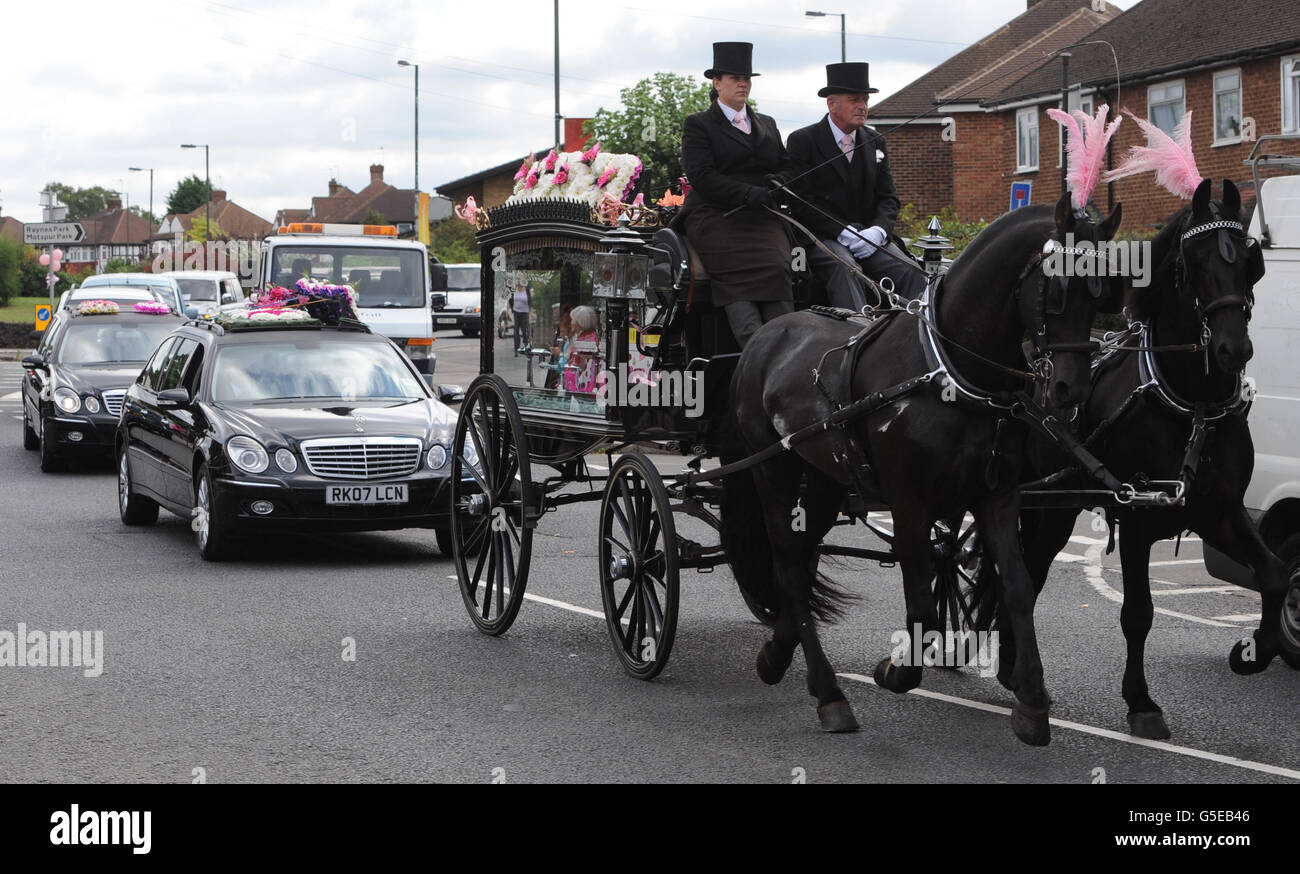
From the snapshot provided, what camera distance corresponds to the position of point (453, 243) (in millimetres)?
70750

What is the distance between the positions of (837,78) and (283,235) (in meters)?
18.5

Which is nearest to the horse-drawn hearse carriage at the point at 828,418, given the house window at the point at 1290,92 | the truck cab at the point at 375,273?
the truck cab at the point at 375,273

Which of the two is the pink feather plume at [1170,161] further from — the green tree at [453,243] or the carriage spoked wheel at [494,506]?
the green tree at [453,243]

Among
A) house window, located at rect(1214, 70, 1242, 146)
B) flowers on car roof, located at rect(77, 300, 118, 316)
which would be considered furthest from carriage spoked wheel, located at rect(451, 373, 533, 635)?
house window, located at rect(1214, 70, 1242, 146)

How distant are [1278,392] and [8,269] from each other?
95.9 metres

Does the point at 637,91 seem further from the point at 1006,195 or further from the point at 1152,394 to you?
the point at 1152,394

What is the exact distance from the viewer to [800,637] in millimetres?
7023

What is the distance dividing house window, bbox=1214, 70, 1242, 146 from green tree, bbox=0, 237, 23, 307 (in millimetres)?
75868

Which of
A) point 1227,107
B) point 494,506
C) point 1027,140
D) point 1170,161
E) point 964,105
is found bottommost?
point 494,506

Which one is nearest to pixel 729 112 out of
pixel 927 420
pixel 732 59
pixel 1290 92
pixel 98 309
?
pixel 732 59

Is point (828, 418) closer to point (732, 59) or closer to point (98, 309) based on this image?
point (732, 59)
